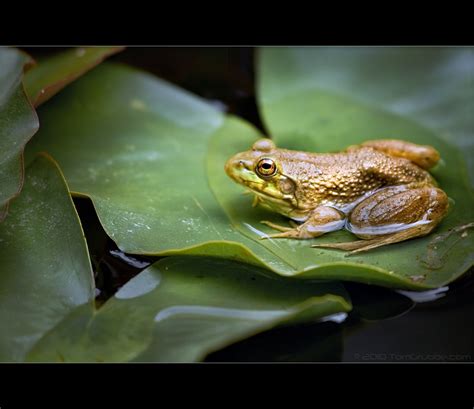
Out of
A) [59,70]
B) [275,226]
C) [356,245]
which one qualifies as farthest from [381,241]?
[59,70]

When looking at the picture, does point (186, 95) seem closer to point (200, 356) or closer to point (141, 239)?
point (141, 239)

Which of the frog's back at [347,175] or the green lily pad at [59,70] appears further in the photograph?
the green lily pad at [59,70]

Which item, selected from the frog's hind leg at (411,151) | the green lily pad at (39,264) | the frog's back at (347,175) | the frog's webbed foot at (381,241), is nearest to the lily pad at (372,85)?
the frog's hind leg at (411,151)

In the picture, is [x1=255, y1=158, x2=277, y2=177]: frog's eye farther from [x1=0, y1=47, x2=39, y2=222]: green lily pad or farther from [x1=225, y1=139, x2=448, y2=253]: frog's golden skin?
[x1=0, y1=47, x2=39, y2=222]: green lily pad

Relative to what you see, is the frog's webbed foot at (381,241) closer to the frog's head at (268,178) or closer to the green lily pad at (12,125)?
the frog's head at (268,178)

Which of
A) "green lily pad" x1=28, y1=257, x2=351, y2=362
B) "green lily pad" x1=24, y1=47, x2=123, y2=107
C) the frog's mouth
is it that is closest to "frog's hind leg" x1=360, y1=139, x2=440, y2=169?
the frog's mouth

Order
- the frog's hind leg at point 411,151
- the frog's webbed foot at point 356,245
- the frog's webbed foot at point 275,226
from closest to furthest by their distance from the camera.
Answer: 1. the frog's webbed foot at point 356,245
2. the frog's webbed foot at point 275,226
3. the frog's hind leg at point 411,151
